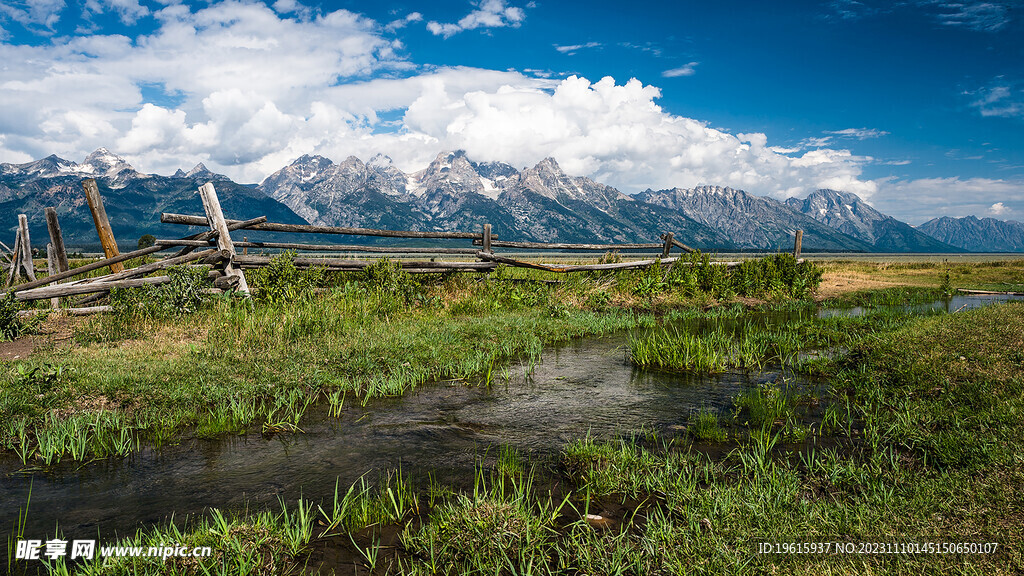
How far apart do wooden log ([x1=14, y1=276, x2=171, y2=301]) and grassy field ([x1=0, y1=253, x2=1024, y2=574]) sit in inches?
15.7

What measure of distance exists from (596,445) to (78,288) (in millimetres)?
9703

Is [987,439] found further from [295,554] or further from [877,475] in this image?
[295,554]

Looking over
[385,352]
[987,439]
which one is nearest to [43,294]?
[385,352]

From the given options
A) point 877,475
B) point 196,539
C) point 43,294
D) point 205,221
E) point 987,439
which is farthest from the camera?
point 205,221

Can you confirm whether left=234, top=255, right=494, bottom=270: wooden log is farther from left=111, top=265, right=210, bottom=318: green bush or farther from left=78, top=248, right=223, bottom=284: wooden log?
left=111, top=265, right=210, bottom=318: green bush

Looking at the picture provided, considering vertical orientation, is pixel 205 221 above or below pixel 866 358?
above

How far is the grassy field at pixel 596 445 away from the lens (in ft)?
8.36

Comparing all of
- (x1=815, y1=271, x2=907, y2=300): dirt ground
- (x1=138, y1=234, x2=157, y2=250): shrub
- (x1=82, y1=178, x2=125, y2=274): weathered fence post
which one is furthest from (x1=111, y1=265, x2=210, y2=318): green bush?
(x1=815, y1=271, x2=907, y2=300): dirt ground

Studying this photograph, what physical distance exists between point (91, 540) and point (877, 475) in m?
5.19

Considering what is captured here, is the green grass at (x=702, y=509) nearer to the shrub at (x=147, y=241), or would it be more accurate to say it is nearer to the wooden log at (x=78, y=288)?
the wooden log at (x=78, y=288)

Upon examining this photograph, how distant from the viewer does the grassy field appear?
255 cm

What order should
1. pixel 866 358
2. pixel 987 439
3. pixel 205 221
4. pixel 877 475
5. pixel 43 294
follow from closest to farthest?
pixel 877 475 < pixel 987 439 < pixel 866 358 < pixel 43 294 < pixel 205 221

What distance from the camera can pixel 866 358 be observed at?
6727mm

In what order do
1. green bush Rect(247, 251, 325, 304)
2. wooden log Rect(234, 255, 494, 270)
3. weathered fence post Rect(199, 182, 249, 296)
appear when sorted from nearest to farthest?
green bush Rect(247, 251, 325, 304) < weathered fence post Rect(199, 182, 249, 296) < wooden log Rect(234, 255, 494, 270)
